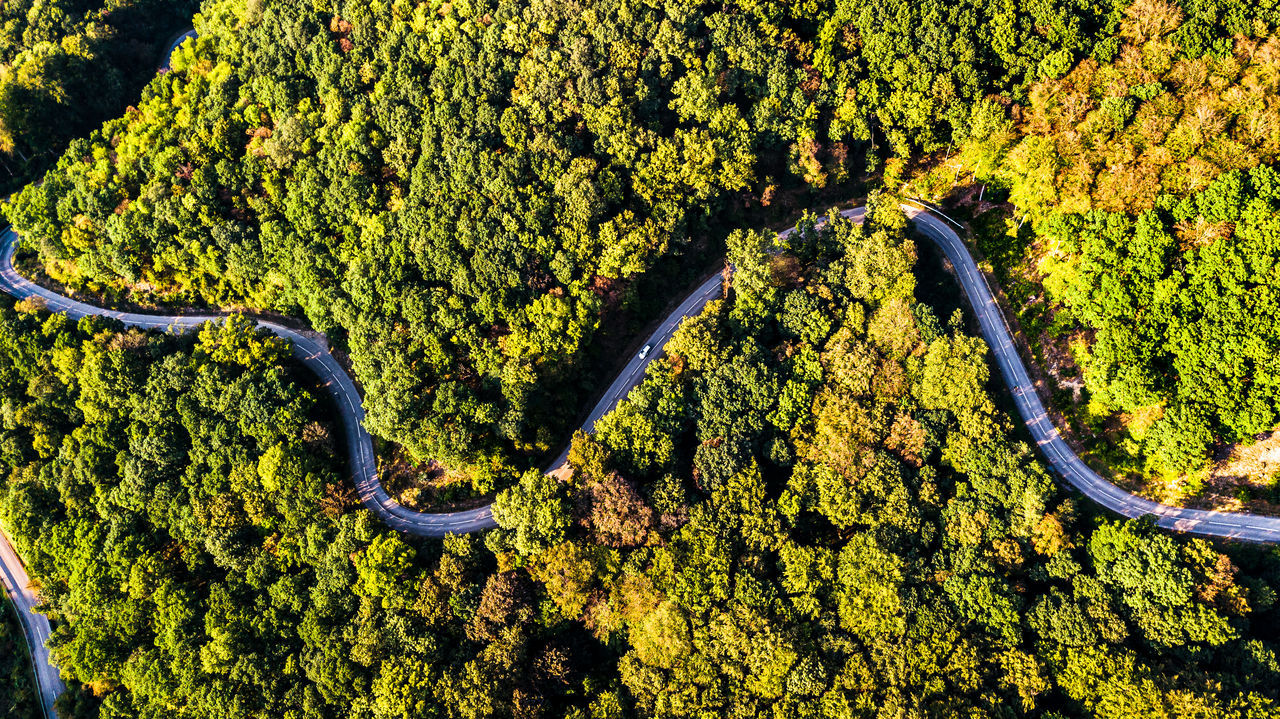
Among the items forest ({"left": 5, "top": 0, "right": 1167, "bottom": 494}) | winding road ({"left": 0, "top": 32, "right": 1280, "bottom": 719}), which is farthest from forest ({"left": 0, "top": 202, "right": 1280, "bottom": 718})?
forest ({"left": 5, "top": 0, "right": 1167, "bottom": 494})

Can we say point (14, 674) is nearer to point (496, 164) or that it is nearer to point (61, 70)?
point (496, 164)

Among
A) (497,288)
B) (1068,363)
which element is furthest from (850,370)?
(497,288)

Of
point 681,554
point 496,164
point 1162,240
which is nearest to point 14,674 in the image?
point 681,554

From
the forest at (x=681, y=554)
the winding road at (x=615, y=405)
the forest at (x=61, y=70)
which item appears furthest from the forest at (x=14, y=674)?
the forest at (x=61, y=70)

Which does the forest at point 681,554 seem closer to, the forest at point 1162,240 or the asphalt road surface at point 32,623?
the asphalt road surface at point 32,623

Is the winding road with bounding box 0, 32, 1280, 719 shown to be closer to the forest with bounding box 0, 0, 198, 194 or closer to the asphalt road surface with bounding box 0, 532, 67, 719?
the asphalt road surface with bounding box 0, 532, 67, 719
